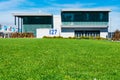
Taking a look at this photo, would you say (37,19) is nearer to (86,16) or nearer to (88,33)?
(86,16)

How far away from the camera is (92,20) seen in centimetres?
7606

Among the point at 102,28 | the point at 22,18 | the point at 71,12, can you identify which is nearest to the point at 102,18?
the point at 102,28

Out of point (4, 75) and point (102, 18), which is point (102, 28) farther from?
point (4, 75)

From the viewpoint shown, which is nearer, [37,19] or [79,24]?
[79,24]

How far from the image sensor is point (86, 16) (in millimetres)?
76250

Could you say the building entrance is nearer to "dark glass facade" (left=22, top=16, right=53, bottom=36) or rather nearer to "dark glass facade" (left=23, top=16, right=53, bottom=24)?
"dark glass facade" (left=22, top=16, right=53, bottom=36)

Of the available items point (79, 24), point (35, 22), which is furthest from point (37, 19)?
point (79, 24)

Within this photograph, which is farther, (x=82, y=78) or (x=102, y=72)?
(x=102, y=72)

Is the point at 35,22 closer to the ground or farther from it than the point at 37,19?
closer to the ground


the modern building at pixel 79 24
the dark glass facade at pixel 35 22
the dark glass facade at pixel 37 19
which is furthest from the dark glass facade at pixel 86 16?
the dark glass facade at pixel 35 22

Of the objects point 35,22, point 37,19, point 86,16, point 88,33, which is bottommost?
point 88,33

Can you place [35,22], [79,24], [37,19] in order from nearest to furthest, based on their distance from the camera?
[79,24] → [37,19] → [35,22]

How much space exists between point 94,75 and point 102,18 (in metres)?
68.3

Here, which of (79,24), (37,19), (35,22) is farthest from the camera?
(35,22)
